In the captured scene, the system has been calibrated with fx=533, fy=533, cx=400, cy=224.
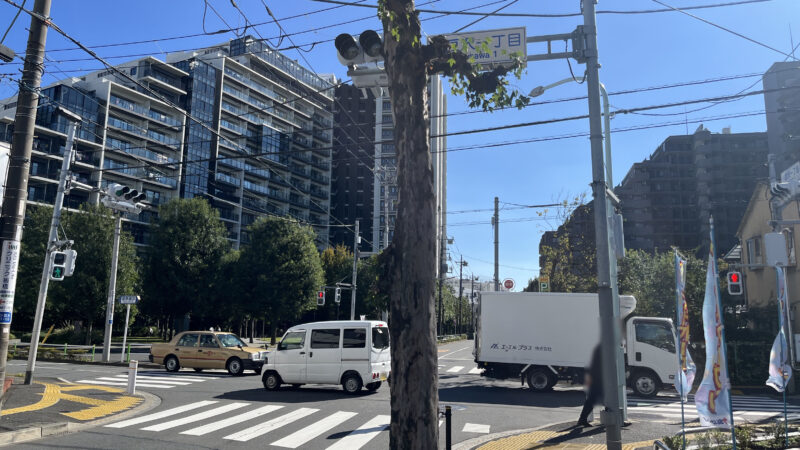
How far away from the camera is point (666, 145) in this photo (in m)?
87.4

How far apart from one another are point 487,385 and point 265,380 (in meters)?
7.97

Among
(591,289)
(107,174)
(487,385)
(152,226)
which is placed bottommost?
(487,385)

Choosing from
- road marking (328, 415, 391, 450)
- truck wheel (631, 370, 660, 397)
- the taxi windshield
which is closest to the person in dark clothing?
road marking (328, 415, 391, 450)

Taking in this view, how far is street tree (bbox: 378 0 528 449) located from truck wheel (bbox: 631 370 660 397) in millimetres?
14624

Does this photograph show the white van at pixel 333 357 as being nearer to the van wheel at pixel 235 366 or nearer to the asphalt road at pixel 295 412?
the asphalt road at pixel 295 412

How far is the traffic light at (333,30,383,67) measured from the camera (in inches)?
258

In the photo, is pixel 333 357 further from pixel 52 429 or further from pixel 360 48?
pixel 360 48

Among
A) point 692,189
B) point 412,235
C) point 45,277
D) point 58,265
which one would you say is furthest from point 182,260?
point 692,189

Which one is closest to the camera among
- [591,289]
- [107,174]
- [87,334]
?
[591,289]

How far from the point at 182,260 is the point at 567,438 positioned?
39.5m

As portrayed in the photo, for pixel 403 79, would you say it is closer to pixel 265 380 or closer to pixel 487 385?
→ pixel 265 380

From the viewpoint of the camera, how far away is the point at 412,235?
505cm

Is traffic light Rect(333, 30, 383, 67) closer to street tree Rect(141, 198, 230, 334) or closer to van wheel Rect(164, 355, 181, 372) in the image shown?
van wheel Rect(164, 355, 181, 372)

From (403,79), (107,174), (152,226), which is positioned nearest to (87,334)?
(152,226)
